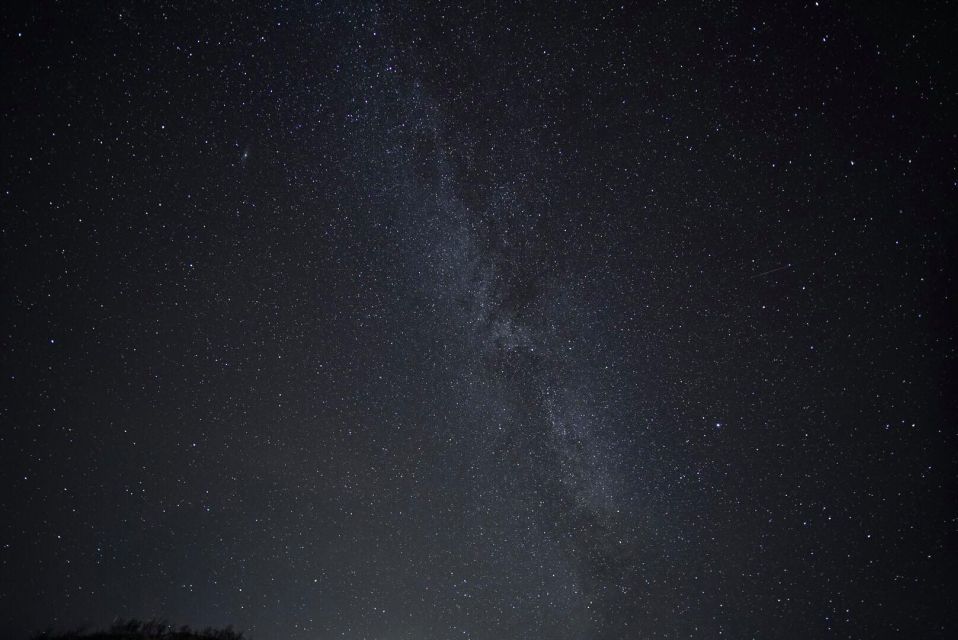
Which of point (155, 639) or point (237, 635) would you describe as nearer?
point (155, 639)

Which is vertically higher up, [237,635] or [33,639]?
[237,635]

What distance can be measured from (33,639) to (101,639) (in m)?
1.08

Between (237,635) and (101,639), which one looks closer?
(101,639)

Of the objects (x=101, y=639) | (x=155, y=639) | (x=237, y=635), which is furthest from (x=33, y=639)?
(x=237, y=635)

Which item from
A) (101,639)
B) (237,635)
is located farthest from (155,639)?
(237,635)

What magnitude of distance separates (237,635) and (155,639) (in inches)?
54.1

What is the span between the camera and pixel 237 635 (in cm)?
761

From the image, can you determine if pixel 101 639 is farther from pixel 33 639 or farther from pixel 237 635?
pixel 237 635

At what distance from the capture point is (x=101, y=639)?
6.50 m

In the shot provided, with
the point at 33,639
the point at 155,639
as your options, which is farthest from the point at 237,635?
the point at 33,639

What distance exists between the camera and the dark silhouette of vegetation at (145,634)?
6.61 metres

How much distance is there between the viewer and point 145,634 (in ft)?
22.5

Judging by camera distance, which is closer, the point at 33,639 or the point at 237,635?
the point at 33,639

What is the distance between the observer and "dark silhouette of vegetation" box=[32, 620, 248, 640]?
661cm
